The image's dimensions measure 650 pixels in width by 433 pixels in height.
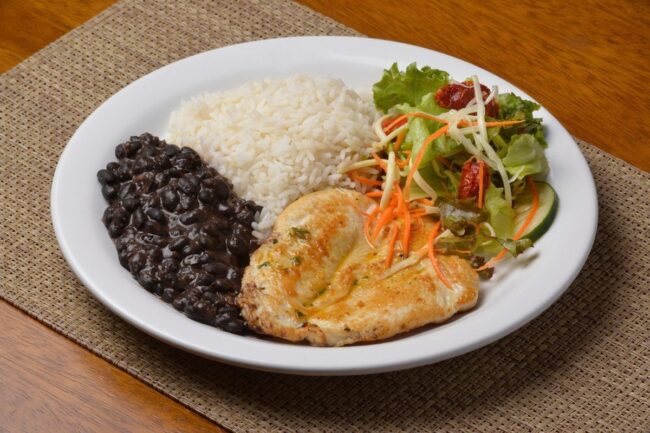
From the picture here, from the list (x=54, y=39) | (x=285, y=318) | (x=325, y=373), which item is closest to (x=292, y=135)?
(x=285, y=318)

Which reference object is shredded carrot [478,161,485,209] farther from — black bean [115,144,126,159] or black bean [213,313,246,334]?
black bean [115,144,126,159]

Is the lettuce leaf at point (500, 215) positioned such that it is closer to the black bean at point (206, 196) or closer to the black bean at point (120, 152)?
the black bean at point (206, 196)

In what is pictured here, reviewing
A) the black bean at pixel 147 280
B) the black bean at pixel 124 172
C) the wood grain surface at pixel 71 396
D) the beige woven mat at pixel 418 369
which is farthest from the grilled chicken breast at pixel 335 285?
the black bean at pixel 124 172

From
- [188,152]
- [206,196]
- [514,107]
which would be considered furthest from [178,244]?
[514,107]

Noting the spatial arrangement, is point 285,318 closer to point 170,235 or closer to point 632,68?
point 170,235

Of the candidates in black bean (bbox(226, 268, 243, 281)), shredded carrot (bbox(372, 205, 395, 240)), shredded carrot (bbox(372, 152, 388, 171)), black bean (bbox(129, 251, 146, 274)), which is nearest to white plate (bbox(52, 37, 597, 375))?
black bean (bbox(129, 251, 146, 274))
